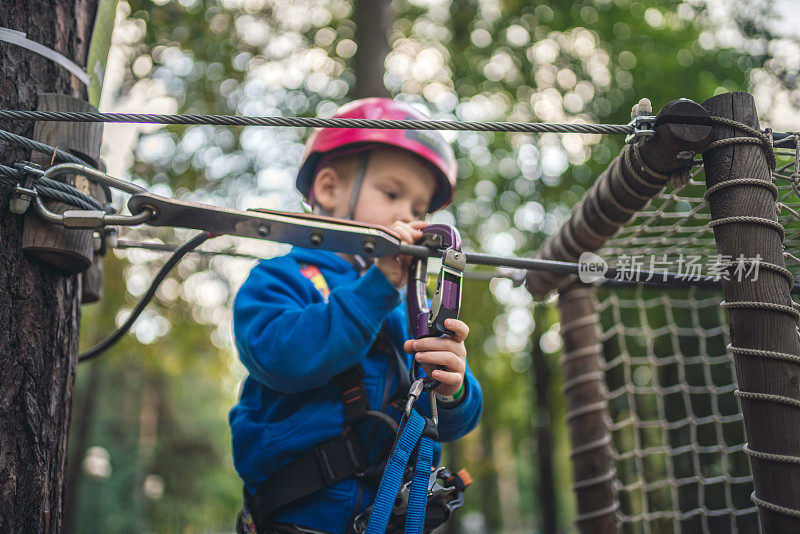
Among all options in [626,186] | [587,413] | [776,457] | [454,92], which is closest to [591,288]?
[587,413]

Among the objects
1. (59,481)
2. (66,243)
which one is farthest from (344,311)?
(59,481)

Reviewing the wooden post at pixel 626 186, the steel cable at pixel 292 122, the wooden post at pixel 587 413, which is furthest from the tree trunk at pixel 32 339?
the wooden post at pixel 587 413

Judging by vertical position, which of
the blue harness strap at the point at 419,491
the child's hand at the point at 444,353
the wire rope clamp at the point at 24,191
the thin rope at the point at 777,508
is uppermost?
the wire rope clamp at the point at 24,191

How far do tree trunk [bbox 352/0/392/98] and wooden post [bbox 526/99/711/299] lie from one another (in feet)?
8.57

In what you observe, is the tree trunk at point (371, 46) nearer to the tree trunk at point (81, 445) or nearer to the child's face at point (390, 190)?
the child's face at point (390, 190)

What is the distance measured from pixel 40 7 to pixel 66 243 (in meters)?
0.61

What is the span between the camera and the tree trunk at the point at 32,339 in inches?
49.2

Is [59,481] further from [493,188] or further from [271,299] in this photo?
[493,188]

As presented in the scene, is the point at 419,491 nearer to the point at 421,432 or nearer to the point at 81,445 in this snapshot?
the point at 421,432

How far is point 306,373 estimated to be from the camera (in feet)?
4.56

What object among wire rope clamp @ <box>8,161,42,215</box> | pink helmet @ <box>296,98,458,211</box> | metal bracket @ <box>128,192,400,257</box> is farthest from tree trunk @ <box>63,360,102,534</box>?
metal bracket @ <box>128,192,400,257</box>

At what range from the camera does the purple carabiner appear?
1262mm

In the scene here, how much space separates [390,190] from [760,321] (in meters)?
1.10

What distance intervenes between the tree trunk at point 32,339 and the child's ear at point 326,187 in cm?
78
